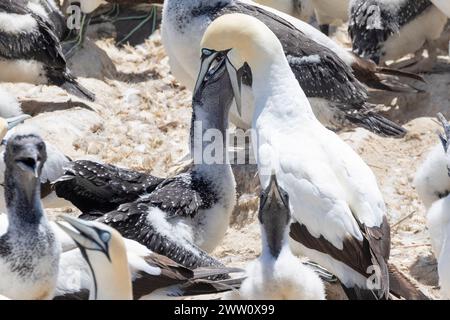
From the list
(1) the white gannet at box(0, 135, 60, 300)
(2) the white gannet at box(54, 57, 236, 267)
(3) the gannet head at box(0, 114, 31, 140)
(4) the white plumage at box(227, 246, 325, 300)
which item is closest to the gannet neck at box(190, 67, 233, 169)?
(2) the white gannet at box(54, 57, 236, 267)

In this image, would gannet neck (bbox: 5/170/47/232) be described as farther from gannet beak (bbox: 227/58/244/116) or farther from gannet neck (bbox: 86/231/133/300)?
gannet beak (bbox: 227/58/244/116)

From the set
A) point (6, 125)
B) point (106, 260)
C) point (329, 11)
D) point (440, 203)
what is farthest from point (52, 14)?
point (106, 260)

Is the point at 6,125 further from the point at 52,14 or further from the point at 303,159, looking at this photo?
the point at 52,14

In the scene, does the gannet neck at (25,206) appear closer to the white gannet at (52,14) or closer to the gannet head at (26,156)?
the gannet head at (26,156)

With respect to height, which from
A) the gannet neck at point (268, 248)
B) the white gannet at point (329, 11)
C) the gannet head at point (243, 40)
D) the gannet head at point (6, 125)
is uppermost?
the white gannet at point (329, 11)

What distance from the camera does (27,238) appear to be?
7.32 m

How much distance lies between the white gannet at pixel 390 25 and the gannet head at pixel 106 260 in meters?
5.55

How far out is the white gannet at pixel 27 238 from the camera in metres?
7.25

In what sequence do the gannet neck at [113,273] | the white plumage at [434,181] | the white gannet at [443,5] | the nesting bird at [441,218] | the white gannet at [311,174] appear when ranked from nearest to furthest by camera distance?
the gannet neck at [113,273]
the white gannet at [311,174]
the nesting bird at [441,218]
the white plumage at [434,181]
the white gannet at [443,5]

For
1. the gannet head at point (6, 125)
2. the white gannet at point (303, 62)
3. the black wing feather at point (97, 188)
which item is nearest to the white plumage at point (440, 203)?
the white gannet at point (303, 62)

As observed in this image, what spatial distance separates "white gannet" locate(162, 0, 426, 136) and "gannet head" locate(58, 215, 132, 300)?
3632 mm

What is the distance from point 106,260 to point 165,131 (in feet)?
16.4

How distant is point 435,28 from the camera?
12.1 m
